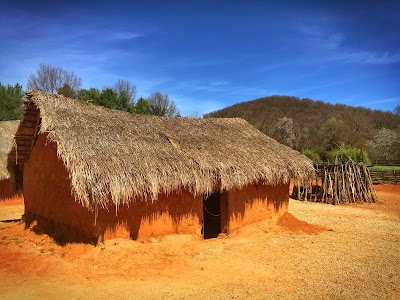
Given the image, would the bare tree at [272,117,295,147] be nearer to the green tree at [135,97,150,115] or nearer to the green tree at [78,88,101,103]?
the green tree at [135,97,150,115]

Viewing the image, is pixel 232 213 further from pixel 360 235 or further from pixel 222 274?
pixel 360 235

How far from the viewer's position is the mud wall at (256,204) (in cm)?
1040

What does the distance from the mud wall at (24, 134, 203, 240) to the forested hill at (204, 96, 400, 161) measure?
30.7 meters

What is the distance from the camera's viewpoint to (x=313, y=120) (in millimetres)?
60250

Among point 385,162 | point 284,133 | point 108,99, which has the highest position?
point 108,99

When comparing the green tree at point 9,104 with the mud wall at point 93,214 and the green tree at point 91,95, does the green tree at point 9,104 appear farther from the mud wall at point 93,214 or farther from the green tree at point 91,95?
the mud wall at point 93,214

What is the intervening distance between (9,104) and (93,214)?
26121mm

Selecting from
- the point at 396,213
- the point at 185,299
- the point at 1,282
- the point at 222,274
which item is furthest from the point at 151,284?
the point at 396,213

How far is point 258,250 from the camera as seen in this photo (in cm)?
889

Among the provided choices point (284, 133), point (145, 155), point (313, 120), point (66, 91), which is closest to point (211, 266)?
point (145, 155)

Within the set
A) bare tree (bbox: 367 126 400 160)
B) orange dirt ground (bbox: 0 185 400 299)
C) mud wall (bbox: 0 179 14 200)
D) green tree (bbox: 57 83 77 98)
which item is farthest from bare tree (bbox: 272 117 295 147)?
orange dirt ground (bbox: 0 185 400 299)

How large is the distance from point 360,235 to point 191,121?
23.7 feet

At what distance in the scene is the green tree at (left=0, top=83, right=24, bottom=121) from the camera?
28.1 metres

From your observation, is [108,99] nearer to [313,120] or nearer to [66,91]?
[66,91]
